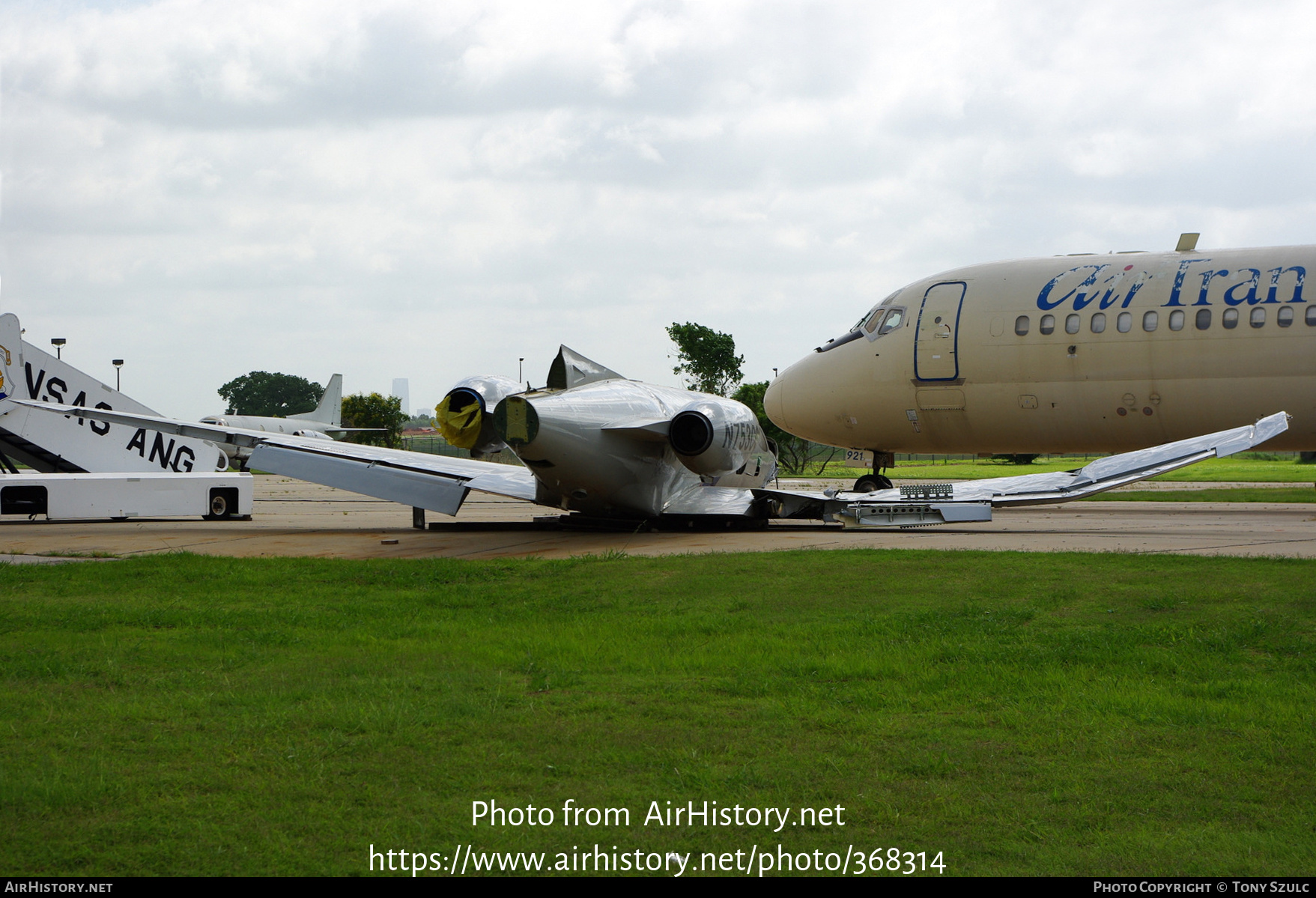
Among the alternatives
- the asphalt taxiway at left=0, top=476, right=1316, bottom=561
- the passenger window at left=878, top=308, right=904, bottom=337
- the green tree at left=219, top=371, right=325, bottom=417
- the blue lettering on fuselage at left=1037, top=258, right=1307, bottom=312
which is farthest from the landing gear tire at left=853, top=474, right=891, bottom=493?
the green tree at left=219, top=371, right=325, bottom=417

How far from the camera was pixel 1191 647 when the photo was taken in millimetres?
6668

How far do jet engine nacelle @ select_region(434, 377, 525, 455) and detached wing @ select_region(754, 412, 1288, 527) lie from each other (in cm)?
492

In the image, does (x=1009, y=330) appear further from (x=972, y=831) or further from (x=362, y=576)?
(x=972, y=831)

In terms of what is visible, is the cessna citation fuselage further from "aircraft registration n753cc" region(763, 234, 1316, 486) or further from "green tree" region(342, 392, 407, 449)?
"green tree" region(342, 392, 407, 449)

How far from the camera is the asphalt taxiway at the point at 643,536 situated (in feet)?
42.5

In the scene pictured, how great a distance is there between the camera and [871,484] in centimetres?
2042

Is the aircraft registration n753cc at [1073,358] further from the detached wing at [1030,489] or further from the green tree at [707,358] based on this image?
the green tree at [707,358]

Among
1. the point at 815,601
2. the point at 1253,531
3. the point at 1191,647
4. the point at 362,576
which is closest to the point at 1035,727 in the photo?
the point at 1191,647

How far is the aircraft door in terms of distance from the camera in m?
19.7

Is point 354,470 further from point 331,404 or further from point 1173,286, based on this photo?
point 331,404

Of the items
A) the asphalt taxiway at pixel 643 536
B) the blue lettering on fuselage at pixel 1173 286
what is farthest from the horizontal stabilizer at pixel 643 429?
the blue lettering on fuselage at pixel 1173 286

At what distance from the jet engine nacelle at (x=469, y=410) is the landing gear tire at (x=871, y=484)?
23.9 feet

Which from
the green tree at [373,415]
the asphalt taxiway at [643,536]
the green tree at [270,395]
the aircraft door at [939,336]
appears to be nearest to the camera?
the asphalt taxiway at [643,536]

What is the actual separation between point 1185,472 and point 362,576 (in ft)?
145
